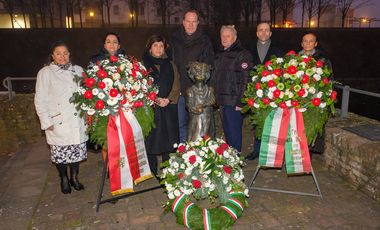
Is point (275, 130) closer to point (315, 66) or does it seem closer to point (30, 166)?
point (315, 66)

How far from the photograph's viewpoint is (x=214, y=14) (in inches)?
984

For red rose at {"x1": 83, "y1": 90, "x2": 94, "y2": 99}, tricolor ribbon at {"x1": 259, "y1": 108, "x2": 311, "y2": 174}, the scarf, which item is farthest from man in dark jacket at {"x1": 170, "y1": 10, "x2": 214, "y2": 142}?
red rose at {"x1": 83, "y1": 90, "x2": 94, "y2": 99}

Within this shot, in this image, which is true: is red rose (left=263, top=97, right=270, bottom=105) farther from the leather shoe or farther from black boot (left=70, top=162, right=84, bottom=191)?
black boot (left=70, top=162, right=84, bottom=191)

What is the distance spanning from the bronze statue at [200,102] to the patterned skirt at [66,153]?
4.81 ft

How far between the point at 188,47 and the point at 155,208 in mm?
2225

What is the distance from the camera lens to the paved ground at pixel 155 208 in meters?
3.99

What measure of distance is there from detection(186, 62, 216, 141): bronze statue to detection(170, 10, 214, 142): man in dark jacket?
52cm

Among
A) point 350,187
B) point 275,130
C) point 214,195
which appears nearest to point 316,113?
point 275,130

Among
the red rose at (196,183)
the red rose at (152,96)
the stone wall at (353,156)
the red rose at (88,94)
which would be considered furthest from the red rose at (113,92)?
the stone wall at (353,156)

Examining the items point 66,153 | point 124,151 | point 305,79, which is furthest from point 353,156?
point 66,153

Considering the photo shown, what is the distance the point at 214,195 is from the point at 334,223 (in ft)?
4.47

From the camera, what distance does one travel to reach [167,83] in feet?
15.6

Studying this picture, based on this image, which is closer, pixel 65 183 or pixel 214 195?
pixel 214 195

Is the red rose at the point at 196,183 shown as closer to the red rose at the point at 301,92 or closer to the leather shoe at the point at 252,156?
the red rose at the point at 301,92
